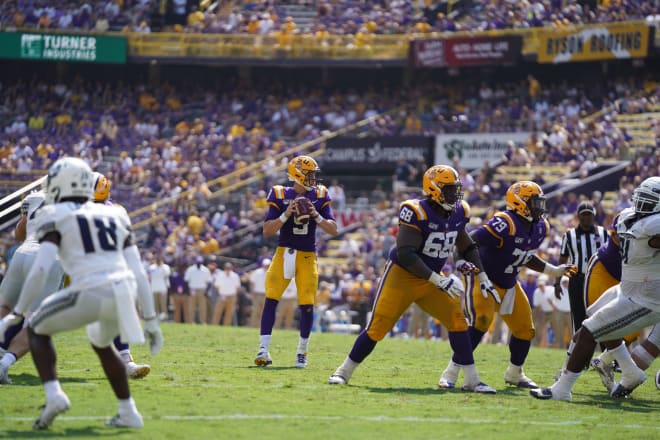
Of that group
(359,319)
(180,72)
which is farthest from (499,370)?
(180,72)

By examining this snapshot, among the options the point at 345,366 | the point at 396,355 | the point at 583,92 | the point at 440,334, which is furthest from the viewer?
the point at 583,92

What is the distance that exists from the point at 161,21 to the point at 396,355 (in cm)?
2585

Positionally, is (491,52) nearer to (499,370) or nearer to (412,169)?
(412,169)

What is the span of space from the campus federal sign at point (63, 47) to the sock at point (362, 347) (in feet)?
90.9

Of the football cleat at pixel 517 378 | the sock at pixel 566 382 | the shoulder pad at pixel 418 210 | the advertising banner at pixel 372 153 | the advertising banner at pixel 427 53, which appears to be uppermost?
the shoulder pad at pixel 418 210

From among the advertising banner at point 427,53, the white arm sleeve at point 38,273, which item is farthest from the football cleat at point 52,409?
the advertising banner at point 427,53

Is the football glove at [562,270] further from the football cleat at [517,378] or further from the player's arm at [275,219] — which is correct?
the player's arm at [275,219]

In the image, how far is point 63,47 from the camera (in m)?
35.5

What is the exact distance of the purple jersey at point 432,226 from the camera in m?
9.14

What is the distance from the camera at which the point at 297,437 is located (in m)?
6.75

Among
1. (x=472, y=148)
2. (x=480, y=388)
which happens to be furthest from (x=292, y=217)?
(x=472, y=148)

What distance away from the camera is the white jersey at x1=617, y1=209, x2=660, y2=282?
341 inches

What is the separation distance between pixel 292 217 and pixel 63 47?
26048 millimetres

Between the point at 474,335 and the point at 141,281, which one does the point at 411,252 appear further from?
the point at 141,281
